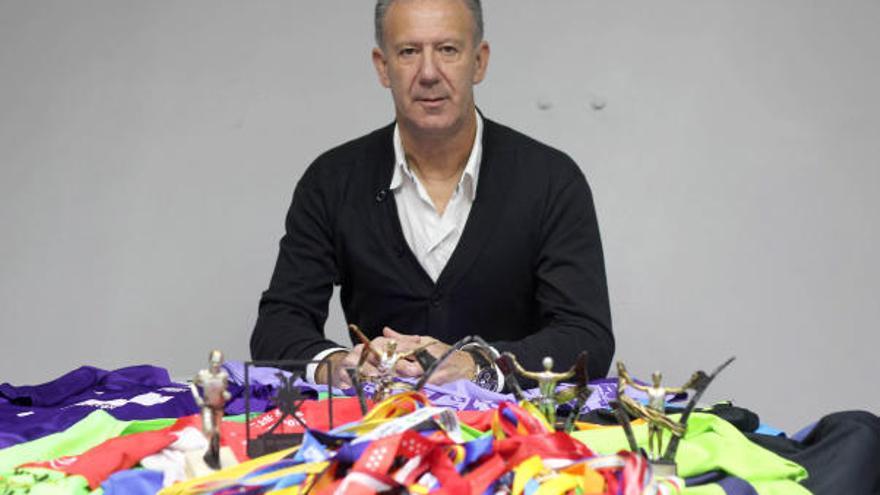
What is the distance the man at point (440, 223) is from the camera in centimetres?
267

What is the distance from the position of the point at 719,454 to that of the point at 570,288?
3.26ft

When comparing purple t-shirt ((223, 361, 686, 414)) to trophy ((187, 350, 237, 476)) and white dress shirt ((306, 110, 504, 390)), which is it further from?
white dress shirt ((306, 110, 504, 390))

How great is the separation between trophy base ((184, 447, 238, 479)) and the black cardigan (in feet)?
3.25

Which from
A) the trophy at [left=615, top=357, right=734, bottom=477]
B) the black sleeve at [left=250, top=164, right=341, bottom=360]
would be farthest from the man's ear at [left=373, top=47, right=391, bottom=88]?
the trophy at [left=615, top=357, right=734, bottom=477]

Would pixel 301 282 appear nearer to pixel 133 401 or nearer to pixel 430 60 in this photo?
pixel 430 60

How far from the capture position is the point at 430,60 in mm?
2656

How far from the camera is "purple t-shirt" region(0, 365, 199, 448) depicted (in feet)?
6.23

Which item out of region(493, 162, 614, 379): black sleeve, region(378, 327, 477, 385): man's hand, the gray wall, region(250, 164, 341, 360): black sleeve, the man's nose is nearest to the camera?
region(378, 327, 477, 385): man's hand

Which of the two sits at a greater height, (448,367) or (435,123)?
(435,123)

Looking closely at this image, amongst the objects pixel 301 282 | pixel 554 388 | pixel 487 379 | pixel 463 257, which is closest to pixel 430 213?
pixel 463 257

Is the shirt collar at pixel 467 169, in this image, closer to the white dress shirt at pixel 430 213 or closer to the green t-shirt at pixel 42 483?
the white dress shirt at pixel 430 213

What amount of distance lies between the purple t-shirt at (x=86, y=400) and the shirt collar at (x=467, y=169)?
0.73 metres

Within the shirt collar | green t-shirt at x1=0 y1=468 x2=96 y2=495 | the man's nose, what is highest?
the man's nose

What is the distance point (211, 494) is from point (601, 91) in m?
2.60
